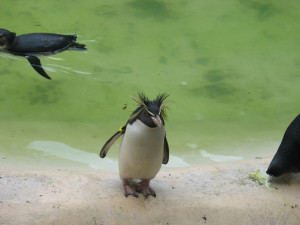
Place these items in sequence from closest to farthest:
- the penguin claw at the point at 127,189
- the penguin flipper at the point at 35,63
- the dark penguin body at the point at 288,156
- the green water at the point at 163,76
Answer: the penguin claw at the point at 127,189, the dark penguin body at the point at 288,156, the green water at the point at 163,76, the penguin flipper at the point at 35,63

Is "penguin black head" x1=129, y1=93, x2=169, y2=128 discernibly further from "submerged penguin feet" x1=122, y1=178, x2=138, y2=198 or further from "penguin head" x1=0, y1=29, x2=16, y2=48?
"penguin head" x1=0, y1=29, x2=16, y2=48

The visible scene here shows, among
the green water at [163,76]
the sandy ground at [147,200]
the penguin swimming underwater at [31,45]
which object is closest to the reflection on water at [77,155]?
the green water at [163,76]

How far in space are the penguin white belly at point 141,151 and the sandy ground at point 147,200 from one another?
0.11 metres

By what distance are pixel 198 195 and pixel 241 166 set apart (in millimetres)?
486

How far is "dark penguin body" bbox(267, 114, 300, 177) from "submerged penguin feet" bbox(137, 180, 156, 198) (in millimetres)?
676

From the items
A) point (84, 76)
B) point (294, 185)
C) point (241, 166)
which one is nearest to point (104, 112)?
point (84, 76)

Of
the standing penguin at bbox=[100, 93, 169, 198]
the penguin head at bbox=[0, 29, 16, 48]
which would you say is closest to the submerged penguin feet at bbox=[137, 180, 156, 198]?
the standing penguin at bbox=[100, 93, 169, 198]

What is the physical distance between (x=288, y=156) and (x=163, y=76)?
2.00m

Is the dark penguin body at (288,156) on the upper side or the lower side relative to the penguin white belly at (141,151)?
lower

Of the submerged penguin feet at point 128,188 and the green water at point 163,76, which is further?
the green water at point 163,76

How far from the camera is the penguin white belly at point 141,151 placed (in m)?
2.25

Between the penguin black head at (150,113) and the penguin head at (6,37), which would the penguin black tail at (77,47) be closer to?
the penguin head at (6,37)

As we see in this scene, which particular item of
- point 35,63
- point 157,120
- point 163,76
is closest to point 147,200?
point 157,120

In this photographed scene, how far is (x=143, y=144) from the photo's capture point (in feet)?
7.47
